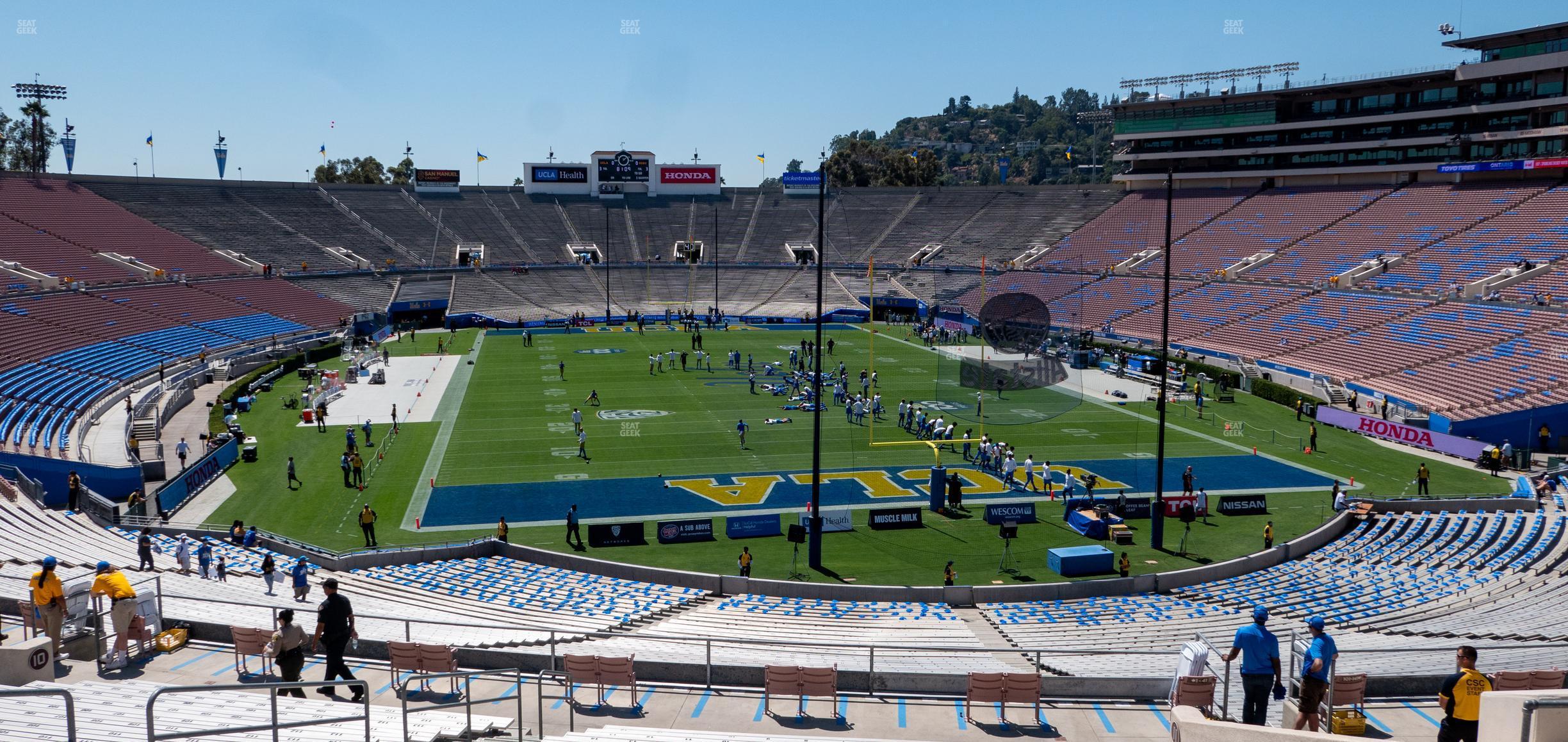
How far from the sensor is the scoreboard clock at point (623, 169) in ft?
316

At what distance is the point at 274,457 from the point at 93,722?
2572 cm

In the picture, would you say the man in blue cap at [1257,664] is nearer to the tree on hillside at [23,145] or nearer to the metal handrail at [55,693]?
the metal handrail at [55,693]

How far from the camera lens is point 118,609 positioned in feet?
34.9

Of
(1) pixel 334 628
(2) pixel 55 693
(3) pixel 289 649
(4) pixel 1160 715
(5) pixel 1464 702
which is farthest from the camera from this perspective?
(4) pixel 1160 715


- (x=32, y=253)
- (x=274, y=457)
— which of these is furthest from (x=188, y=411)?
(x=32, y=253)

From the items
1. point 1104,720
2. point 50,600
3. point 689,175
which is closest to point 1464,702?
point 1104,720

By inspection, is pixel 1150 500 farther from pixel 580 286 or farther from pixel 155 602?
pixel 580 286

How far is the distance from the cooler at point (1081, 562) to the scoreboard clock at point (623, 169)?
260 feet

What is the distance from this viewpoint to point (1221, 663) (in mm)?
12383

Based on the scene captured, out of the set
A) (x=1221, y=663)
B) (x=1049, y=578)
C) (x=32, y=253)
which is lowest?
(x=1049, y=578)

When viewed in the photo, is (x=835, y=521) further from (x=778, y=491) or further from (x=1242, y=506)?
(x=1242, y=506)

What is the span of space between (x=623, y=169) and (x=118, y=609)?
88587 millimetres

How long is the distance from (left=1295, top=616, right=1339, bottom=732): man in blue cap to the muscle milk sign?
91.8ft

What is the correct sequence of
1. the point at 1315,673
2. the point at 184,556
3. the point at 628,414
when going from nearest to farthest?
the point at 1315,673, the point at 184,556, the point at 628,414
